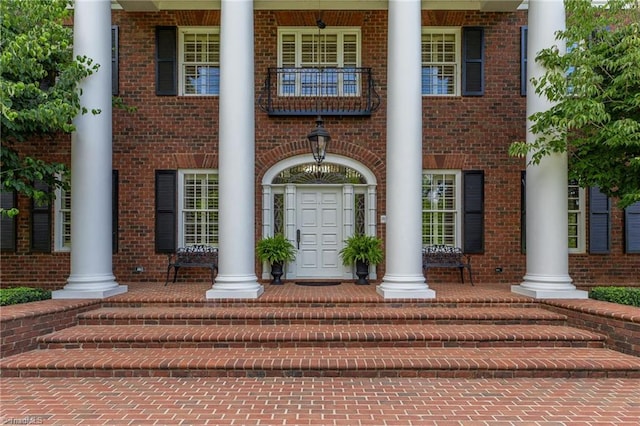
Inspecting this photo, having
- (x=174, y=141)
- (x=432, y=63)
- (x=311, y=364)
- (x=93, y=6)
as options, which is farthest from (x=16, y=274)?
(x=432, y=63)

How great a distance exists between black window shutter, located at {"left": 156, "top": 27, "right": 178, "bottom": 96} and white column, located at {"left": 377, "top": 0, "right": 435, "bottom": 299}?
189 inches

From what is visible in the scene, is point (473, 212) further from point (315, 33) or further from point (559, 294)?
point (315, 33)

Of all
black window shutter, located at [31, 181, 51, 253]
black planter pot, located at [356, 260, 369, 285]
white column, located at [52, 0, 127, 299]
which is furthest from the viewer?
black window shutter, located at [31, 181, 51, 253]

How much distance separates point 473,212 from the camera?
8.67 meters

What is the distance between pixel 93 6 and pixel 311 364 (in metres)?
6.84

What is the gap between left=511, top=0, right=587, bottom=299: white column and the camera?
6.69 m

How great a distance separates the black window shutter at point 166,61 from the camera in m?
8.66

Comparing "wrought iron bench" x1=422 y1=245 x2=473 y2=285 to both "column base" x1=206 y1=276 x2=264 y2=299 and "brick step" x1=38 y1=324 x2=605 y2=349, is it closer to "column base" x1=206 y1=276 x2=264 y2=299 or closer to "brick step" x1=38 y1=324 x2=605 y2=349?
"brick step" x1=38 y1=324 x2=605 y2=349

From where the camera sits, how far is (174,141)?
8727 mm

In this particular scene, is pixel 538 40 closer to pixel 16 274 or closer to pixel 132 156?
pixel 132 156

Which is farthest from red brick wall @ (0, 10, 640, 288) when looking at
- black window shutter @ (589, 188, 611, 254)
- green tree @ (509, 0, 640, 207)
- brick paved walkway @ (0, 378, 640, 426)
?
brick paved walkway @ (0, 378, 640, 426)

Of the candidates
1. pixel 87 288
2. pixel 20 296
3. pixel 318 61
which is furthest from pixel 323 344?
pixel 318 61

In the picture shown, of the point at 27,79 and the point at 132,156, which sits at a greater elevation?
the point at 27,79

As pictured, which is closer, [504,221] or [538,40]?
[538,40]
